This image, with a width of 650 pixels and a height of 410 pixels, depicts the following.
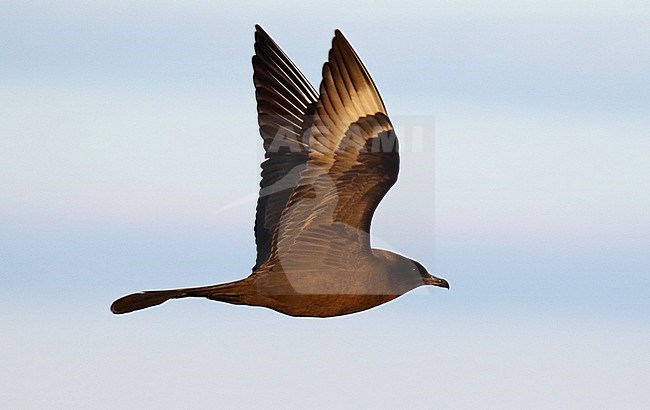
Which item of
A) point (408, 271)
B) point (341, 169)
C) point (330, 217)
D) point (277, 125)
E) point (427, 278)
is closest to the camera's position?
point (341, 169)

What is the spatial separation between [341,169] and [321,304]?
130 centimetres

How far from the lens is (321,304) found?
1020 centimetres

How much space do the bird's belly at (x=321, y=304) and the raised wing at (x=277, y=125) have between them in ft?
1.70

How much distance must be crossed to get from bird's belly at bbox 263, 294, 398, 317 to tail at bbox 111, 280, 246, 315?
44 centimetres

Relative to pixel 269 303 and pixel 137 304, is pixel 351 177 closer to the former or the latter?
pixel 269 303

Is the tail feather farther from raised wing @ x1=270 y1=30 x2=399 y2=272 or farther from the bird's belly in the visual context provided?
raised wing @ x1=270 y1=30 x2=399 y2=272

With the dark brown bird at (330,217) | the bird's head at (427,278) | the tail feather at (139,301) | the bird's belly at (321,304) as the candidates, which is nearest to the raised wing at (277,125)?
the dark brown bird at (330,217)

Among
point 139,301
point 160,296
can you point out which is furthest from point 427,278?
point 139,301

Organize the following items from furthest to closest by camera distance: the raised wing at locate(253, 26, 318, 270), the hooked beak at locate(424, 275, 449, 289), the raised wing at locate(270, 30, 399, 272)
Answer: the hooked beak at locate(424, 275, 449, 289) < the raised wing at locate(253, 26, 318, 270) < the raised wing at locate(270, 30, 399, 272)

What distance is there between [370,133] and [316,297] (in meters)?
1.61

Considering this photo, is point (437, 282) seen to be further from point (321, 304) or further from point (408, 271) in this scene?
point (321, 304)

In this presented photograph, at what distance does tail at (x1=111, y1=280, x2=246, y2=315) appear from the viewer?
33.0 ft

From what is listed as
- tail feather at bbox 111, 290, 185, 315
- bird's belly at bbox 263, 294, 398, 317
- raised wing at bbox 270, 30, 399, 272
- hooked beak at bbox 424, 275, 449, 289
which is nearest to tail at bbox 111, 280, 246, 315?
tail feather at bbox 111, 290, 185, 315

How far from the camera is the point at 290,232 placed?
33.6 ft
